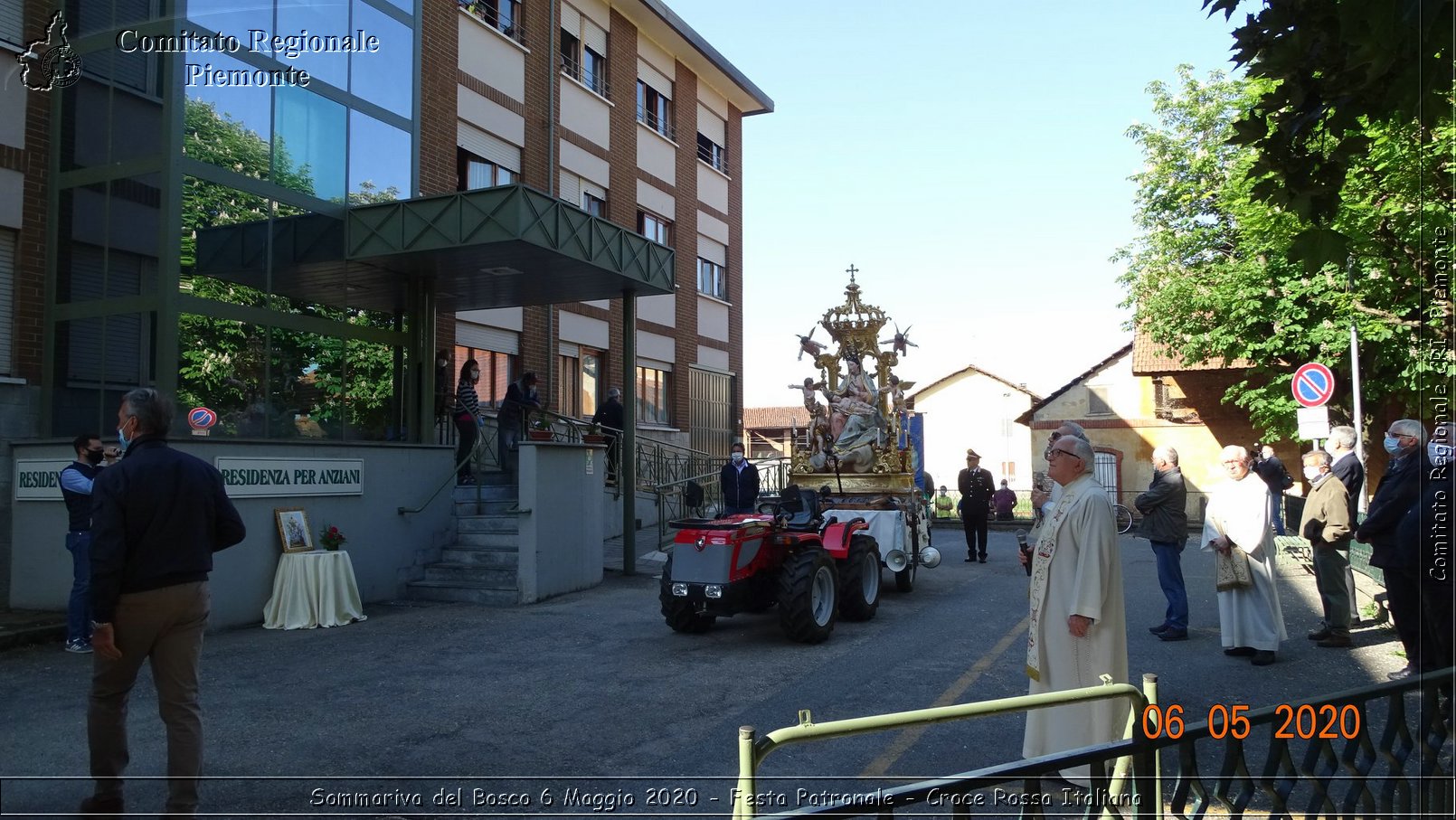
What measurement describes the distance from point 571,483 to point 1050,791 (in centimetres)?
1086

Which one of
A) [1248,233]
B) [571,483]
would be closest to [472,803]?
[571,483]

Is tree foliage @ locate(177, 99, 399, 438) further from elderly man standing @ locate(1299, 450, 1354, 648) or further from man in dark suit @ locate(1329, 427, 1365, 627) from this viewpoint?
man in dark suit @ locate(1329, 427, 1365, 627)

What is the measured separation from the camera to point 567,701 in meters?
7.04

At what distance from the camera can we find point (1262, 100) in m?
4.73

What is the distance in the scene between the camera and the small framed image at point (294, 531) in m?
10.9

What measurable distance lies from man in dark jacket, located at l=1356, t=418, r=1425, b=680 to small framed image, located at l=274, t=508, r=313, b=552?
992 centimetres

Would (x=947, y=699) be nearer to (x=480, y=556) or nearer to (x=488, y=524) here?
(x=480, y=556)

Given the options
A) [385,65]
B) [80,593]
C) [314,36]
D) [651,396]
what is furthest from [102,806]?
[651,396]

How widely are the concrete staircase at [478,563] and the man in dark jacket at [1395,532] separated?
8713 millimetres

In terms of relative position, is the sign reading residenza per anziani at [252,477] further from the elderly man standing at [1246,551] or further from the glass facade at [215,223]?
the elderly man standing at [1246,551]

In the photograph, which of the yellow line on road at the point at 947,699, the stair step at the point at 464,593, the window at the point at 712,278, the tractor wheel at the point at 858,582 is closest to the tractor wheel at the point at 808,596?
the tractor wheel at the point at 858,582

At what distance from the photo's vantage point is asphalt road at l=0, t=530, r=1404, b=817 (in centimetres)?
518

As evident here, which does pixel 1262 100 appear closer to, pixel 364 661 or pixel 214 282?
pixel 364 661

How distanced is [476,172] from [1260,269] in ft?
62.5
